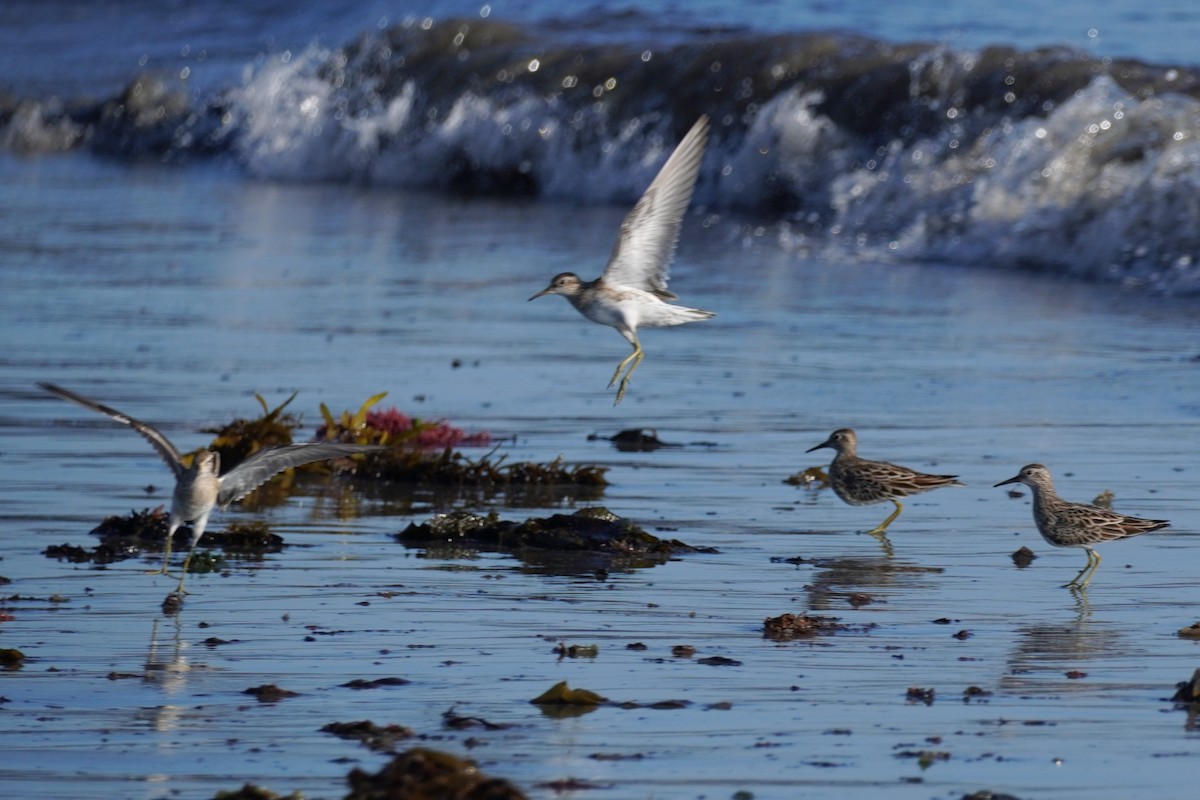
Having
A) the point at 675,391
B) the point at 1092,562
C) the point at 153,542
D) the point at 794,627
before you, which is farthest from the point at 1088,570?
the point at 675,391

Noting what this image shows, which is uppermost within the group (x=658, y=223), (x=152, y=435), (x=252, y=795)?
(x=658, y=223)

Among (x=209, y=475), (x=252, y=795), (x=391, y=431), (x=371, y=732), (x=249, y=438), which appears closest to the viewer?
Answer: (x=252, y=795)

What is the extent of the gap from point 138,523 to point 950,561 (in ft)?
10.0

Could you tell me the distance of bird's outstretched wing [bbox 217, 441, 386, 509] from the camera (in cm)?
666

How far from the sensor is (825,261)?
53.7 ft

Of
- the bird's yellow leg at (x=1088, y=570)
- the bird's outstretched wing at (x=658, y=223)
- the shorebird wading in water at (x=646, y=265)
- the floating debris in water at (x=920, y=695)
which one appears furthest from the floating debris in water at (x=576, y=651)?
the bird's outstretched wing at (x=658, y=223)

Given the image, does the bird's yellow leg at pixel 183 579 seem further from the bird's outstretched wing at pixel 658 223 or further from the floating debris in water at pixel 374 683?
the bird's outstretched wing at pixel 658 223

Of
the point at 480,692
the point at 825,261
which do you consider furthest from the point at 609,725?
the point at 825,261

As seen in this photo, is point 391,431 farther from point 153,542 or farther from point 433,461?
point 153,542

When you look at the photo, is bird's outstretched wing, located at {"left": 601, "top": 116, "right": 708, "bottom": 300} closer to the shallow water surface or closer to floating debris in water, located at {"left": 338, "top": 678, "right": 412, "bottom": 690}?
the shallow water surface

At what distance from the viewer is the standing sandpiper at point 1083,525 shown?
7.07m

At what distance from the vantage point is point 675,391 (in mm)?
11180

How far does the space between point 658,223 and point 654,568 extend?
1.84m

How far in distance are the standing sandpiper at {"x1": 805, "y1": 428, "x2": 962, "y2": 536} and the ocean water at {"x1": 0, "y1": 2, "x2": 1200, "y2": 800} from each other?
0.16 m
